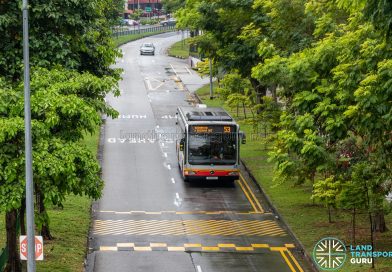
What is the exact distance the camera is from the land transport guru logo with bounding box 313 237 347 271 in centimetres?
2909

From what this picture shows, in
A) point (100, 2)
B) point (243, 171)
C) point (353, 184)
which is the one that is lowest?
point (243, 171)

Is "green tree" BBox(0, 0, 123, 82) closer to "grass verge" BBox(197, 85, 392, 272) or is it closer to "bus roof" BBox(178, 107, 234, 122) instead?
"grass verge" BBox(197, 85, 392, 272)

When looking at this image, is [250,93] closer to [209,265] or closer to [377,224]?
[377,224]

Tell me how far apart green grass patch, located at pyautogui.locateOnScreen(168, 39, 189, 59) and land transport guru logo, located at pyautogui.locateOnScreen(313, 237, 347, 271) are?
7269 centimetres

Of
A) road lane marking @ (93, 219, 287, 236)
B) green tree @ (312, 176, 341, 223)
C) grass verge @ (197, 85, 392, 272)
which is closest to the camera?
green tree @ (312, 176, 341, 223)

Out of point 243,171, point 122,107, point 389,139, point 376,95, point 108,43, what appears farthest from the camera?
point 122,107

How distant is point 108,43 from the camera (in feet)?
100

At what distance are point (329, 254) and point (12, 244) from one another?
34.9 feet

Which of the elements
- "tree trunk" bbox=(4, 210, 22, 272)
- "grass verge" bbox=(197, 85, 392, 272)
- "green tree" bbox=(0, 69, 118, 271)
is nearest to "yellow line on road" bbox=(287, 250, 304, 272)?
"grass verge" bbox=(197, 85, 392, 272)

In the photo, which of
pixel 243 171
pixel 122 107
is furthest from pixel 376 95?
pixel 122 107

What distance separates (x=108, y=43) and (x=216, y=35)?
19912 mm

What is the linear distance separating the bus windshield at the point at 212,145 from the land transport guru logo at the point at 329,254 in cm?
1206

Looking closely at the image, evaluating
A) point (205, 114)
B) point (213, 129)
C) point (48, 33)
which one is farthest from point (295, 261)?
point (205, 114)

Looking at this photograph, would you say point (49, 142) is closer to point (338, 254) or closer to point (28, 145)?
point (28, 145)
